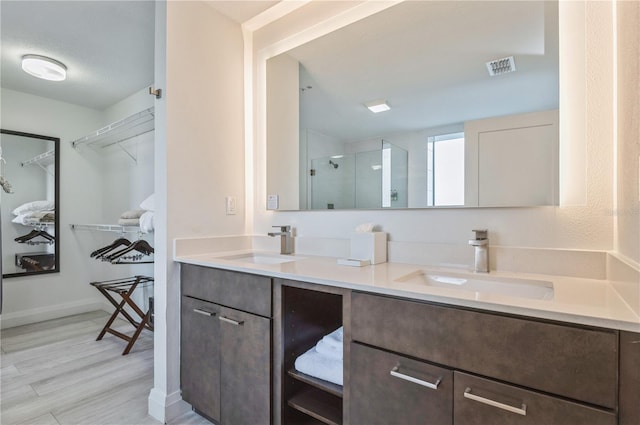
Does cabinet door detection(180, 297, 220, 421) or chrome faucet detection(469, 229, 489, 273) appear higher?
chrome faucet detection(469, 229, 489, 273)

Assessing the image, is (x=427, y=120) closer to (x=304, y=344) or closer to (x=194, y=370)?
(x=304, y=344)

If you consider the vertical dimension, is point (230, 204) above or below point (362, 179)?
below

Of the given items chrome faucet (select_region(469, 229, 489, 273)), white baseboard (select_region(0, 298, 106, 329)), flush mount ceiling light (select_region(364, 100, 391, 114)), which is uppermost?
flush mount ceiling light (select_region(364, 100, 391, 114))

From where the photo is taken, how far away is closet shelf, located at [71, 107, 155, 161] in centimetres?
268

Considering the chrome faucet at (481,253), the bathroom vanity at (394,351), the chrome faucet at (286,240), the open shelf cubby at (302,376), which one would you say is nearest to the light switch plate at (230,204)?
the chrome faucet at (286,240)

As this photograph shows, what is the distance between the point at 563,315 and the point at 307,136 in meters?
1.55

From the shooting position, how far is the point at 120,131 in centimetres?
310

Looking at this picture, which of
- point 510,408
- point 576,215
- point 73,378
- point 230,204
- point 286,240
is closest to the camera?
point 510,408

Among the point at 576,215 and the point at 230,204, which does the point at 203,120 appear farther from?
the point at 576,215

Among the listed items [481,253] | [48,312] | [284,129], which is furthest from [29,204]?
[481,253]

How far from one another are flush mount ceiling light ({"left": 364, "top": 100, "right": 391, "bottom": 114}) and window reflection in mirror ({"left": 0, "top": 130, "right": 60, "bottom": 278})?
3.46 meters

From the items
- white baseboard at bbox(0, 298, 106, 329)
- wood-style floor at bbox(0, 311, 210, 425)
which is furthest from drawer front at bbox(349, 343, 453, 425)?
white baseboard at bbox(0, 298, 106, 329)

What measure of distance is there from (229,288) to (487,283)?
3.54ft

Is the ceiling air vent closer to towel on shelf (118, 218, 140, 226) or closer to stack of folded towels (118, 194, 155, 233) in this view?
stack of folded towels (118, 194, 155, 233)
